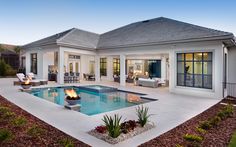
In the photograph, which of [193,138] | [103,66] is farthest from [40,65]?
[193,138]

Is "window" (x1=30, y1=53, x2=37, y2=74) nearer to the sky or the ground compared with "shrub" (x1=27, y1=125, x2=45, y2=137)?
nearer to the sky

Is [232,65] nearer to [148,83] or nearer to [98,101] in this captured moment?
[148,83]

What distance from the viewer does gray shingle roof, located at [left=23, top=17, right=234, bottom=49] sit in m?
12.4

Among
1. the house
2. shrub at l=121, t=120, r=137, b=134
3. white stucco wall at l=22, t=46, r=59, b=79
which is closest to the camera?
shrub at l=121, t=120, r=137, b=134

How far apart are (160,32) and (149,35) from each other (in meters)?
1.11

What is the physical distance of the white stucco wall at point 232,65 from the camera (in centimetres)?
1358

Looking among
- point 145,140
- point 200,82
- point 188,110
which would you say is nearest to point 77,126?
point 145,140

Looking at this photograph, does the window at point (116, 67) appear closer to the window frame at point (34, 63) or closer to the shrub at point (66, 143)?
the window frame at point (34, 63)

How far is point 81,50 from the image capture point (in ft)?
63.5

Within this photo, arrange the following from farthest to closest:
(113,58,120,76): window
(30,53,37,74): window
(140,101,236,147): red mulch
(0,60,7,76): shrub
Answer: (0,60,7,76): shrub
(113,58,120,76): window
(30,53,37,74): window
(140,101,236,147): red mulch

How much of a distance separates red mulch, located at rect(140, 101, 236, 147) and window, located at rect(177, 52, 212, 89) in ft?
19.2

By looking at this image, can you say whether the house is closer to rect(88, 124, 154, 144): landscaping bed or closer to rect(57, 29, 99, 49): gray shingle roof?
rect(57, 29, 99, 49): gray shingle roof

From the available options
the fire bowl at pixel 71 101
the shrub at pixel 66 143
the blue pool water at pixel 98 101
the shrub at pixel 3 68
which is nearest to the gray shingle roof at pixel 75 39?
the blue pool water at pixel 98 101

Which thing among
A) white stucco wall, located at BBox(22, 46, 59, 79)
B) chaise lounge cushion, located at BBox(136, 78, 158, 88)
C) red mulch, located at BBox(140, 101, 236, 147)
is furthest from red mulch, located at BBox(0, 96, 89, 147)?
white stucco wall, located at BBox(22, 46, 59, 79)
